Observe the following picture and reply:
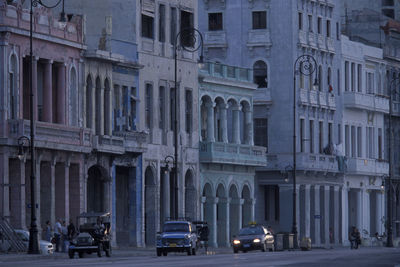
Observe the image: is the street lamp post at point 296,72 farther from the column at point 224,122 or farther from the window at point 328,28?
the column at point 224,122

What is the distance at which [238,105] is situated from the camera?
106 m

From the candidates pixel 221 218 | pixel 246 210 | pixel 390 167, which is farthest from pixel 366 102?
pixel 221 218

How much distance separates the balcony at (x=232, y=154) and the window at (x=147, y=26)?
8823 mm

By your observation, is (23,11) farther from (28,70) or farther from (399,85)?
(399,85)

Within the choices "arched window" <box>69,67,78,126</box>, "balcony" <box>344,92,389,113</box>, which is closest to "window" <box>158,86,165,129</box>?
"arched window" <box>69,67,78,126</box>

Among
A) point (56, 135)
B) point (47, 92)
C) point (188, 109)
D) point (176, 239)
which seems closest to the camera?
point (176, 239)

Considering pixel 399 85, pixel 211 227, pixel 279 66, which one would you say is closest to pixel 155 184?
pixel 211 227

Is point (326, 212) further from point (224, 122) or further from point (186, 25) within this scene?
point (186, 25)

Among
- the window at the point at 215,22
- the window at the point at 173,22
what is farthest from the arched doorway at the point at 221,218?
the window at the point at 215,22

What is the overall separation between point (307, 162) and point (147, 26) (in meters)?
Answer: 23.3

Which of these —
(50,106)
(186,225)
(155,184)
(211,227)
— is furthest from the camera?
(211,227)

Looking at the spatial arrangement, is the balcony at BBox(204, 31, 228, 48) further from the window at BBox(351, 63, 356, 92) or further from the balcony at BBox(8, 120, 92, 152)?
the balcony at BBox(8, 120, 92, 152)

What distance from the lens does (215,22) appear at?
114125 millimetres

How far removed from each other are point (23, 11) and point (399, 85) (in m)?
61.1
